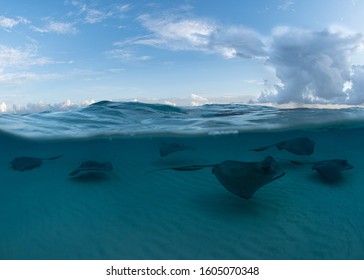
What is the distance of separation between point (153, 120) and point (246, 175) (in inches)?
407

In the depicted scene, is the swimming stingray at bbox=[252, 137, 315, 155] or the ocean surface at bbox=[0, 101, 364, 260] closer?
the ocean surface at bbox=[0, 101, 364, 260]

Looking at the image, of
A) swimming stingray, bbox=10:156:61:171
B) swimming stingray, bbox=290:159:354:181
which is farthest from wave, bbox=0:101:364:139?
swimming stingray, bbox=290:159:354:181

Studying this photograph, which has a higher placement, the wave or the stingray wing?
the wave

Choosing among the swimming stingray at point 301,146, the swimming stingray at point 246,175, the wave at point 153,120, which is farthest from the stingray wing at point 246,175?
the wave at point 153,120

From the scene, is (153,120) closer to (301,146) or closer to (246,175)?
(301,146)

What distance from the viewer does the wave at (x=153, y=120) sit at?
47.2ft

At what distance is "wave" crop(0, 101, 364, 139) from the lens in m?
14.4

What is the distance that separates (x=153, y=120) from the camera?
49.6 ft

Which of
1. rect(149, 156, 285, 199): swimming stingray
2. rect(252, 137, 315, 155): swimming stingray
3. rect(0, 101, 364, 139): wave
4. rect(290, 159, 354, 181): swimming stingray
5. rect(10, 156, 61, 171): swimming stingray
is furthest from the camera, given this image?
rect(0, 101, 364, 139): wave

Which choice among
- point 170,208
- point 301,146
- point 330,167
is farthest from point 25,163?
point 330,167

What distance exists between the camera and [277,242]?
17.2 feet

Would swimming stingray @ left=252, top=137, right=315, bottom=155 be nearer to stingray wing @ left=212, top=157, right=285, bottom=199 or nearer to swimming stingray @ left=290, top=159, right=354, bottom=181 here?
swimming stingray @ left=290, top=159, right=354, bottom=181

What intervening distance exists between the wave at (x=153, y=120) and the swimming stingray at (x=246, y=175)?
9598 mm

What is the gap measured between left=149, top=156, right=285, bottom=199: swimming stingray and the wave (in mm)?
9598
